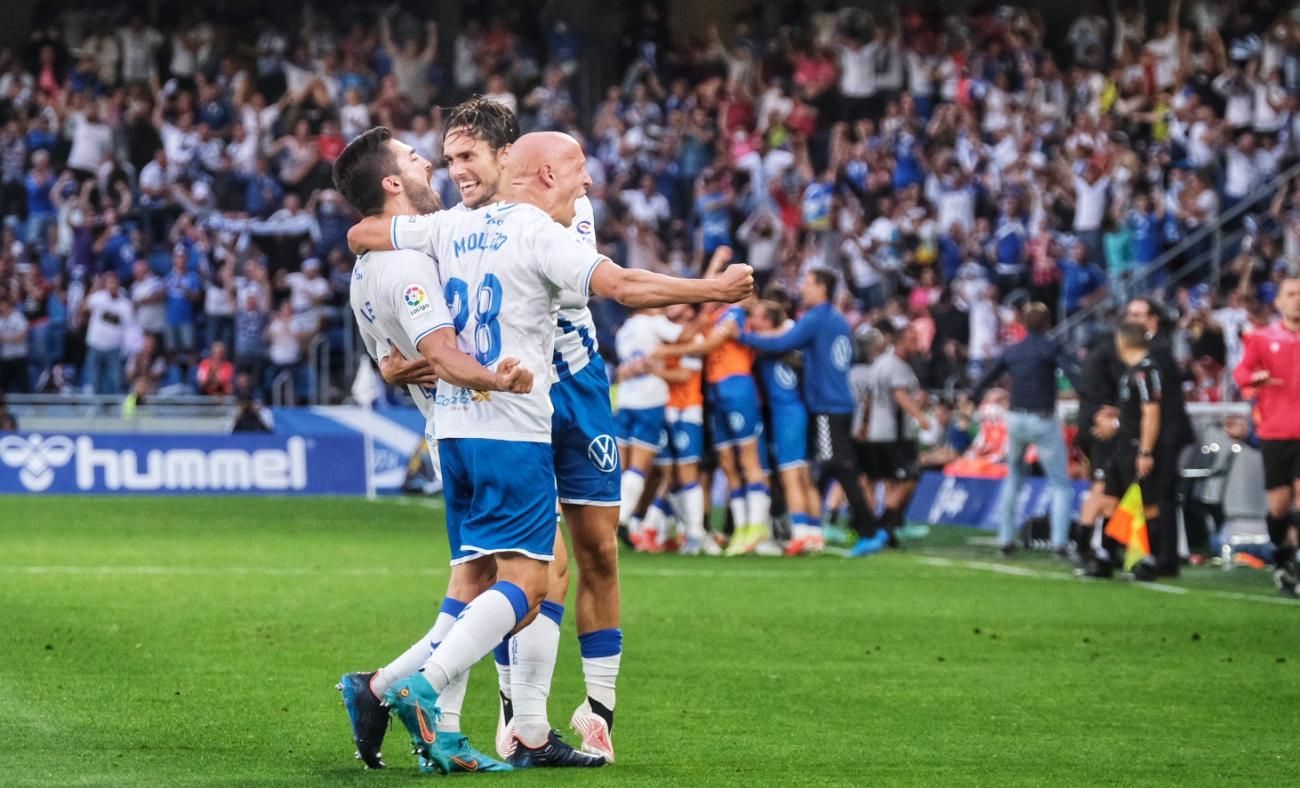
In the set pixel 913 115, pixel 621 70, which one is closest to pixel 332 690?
pixel 913 115

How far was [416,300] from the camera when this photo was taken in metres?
7.17

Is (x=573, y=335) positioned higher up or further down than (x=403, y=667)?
higher up

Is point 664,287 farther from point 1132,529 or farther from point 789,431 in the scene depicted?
point 789,431

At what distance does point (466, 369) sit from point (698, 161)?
26762 mm

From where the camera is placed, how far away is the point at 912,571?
57.1 feet

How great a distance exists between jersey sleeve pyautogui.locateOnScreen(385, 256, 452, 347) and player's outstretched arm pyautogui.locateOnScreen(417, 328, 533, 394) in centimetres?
4

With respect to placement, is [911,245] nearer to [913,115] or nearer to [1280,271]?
[913,115]

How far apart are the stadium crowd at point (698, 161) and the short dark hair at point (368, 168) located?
62.5ft

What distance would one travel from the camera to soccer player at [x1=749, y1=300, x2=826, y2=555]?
19.3 m

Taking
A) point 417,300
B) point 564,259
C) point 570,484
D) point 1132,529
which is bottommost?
point 1132,529

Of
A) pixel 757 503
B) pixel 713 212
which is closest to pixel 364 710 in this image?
pixel 757 503

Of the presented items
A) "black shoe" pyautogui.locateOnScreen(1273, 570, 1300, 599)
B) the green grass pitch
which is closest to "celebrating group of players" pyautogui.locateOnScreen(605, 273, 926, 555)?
the green grass pitch

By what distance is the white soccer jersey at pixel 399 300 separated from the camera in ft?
23.5

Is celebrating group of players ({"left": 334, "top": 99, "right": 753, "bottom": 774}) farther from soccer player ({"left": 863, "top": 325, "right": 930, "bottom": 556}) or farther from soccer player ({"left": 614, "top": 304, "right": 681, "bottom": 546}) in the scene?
soccer player ({"left": 863, "top": 325, "right": 930, "bottom": 556})
